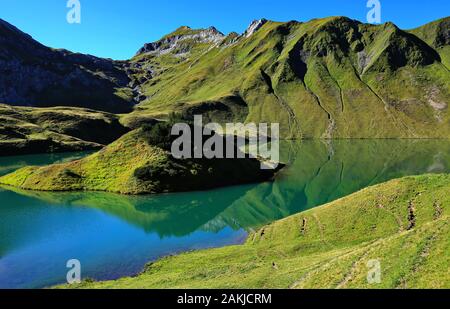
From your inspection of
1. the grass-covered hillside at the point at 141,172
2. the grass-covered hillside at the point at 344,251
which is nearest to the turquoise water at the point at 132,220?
the grass-covered hillside at the point at 141,172

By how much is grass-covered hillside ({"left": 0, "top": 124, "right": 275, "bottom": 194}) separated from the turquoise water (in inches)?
145

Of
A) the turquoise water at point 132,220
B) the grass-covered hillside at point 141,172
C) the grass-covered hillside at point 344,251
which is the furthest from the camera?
the grass-covered hillside at point 141,172

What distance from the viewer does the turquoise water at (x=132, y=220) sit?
169 ft

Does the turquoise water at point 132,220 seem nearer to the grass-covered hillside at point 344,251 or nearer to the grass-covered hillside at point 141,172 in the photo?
the grass-covered hillside at point 141,172

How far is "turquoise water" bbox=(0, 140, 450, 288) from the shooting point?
51.6m

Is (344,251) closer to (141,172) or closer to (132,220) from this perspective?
(132,220)

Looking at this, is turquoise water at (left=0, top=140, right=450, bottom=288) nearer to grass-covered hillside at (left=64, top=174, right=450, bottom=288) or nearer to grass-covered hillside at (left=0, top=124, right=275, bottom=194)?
grass-covered hillside at (left=0, top=124, right=275, bottom=194)

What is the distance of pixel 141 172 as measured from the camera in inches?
3826

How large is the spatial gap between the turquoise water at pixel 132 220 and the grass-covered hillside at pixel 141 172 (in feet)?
12.1

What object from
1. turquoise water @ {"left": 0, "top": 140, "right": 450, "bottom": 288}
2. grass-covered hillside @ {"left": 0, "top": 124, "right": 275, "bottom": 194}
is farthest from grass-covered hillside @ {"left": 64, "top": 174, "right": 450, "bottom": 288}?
grass-covered hillside @ {"left": 0, "top": 124, "right": 275, "bottom": 194}

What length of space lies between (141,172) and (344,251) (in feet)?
220

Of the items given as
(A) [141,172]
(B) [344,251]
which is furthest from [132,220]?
(B) [344,251]
